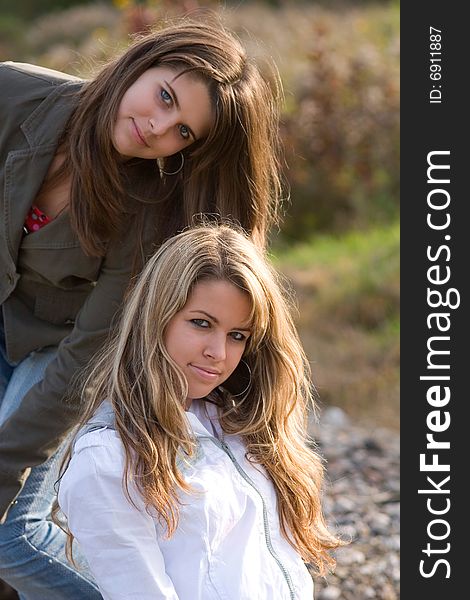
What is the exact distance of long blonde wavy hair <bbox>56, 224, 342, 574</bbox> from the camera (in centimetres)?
240

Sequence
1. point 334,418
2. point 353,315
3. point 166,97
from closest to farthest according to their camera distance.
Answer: point 166,97, point 334,418, point 353,315

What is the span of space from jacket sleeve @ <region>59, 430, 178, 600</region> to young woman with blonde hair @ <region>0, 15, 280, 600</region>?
18.5 inches

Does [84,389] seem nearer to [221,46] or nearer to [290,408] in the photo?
[290,408]

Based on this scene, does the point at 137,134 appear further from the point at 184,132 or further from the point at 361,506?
the point at 361,506

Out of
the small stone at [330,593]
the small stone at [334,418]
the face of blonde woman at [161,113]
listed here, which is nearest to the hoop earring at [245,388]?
the face of blonde woman at [161,113]

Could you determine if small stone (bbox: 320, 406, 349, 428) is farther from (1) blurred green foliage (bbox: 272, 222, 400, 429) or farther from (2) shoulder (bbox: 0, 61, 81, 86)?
(2) shoulder (bbox: 0, 61, 81, 86)

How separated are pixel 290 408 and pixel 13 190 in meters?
0.91

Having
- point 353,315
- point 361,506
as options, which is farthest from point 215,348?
point 353,315

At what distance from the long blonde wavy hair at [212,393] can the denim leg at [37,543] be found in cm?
29

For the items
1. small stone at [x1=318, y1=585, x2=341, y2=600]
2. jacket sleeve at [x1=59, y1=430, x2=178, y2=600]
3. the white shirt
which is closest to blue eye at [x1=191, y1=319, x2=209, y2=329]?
the white shirt

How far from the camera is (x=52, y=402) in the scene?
2746 mm

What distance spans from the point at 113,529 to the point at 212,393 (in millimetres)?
525

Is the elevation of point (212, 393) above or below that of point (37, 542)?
above

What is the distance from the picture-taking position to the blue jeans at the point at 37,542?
2.81 m
